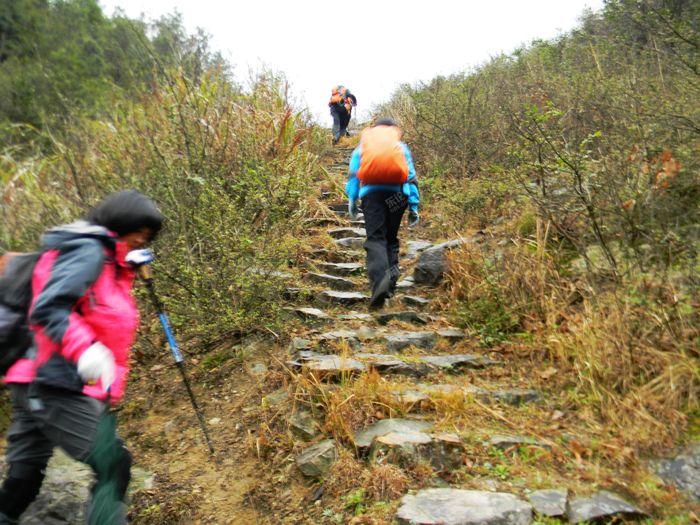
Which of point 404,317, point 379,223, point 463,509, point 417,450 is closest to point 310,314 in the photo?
point 404,317

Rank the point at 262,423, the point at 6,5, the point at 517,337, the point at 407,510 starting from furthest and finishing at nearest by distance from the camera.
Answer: the point at 6,5
the point at 517,337
the point at 262,423
the point at 407,510

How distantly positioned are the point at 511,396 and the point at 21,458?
9.88 feet

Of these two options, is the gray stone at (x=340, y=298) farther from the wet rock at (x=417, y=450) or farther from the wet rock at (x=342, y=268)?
the wet rock at (x=417, y=450)

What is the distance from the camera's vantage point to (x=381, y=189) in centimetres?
515

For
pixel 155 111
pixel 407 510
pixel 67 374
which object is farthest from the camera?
pixel 155 111

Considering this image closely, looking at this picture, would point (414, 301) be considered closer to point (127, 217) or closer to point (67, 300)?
point (127, 217)

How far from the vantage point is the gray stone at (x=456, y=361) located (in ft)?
14.1

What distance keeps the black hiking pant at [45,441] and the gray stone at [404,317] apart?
3.07 meters

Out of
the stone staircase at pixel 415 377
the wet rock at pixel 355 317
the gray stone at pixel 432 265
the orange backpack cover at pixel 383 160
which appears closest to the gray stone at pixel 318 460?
the stone staircase at pixel 415 377

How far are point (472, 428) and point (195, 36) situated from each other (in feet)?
16.1

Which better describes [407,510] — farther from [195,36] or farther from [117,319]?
[195,36]

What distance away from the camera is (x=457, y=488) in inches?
119

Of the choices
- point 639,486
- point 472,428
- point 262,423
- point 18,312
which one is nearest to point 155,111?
point 262,423

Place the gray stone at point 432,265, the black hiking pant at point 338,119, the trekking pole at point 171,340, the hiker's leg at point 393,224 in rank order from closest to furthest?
the trekking pole at point 171,340 < the hiker's leg at point 393,224 < the gray stone at point 432,265 < the black hiking pant at point 338,119
